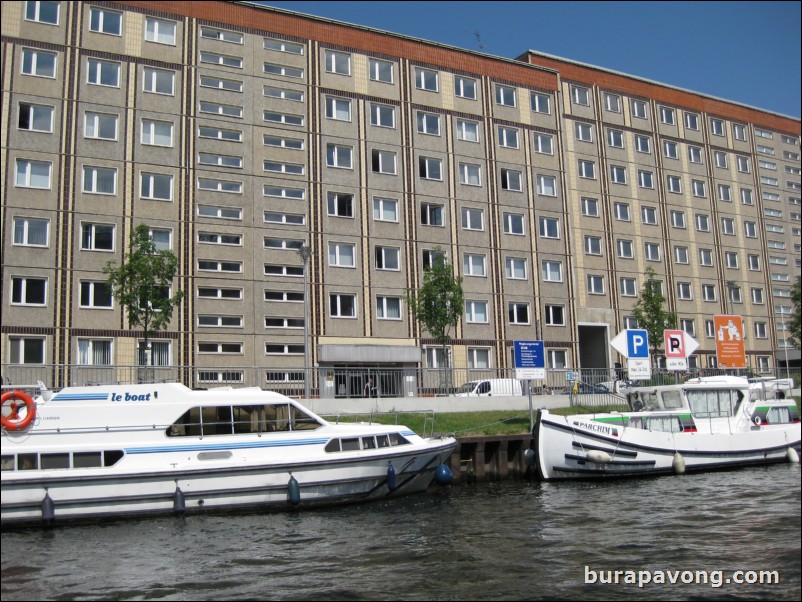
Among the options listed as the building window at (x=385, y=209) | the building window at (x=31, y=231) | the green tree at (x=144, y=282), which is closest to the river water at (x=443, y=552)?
the green tree at (x=144, y=282)

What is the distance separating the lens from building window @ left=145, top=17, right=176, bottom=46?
1714 inches

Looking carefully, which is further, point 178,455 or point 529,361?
point 529,361

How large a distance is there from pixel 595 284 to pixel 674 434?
101ft

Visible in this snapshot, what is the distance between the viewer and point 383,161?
49219 millimetres

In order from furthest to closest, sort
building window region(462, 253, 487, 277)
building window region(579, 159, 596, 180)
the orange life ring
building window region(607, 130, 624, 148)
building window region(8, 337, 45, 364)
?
building window region(607, 130, 624, 148) → building window region(579, 159, 596, 180) → building window region(462, 253, 487, 277) → building window region(8, 337, 45, 364) → the orange life ring

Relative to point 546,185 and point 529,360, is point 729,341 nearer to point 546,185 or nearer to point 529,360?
point 529,360

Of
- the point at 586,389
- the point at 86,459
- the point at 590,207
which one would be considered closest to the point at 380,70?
the point at 590,207

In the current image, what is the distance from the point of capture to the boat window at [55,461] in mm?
18891

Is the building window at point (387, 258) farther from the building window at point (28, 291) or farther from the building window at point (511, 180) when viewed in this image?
the building window at point (28, 291)

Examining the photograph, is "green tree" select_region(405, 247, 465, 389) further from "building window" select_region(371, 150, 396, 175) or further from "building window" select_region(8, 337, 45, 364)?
"building window" select_region(8, 337, 45, 364)

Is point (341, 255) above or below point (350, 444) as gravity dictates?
above

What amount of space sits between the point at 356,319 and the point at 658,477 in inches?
926

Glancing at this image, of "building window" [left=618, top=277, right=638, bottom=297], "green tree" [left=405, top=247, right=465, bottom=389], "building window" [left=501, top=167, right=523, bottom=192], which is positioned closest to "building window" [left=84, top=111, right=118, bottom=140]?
"green tree" [left=405, top=247, right=465, bottom=389]

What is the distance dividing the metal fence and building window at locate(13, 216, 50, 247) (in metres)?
8.51
